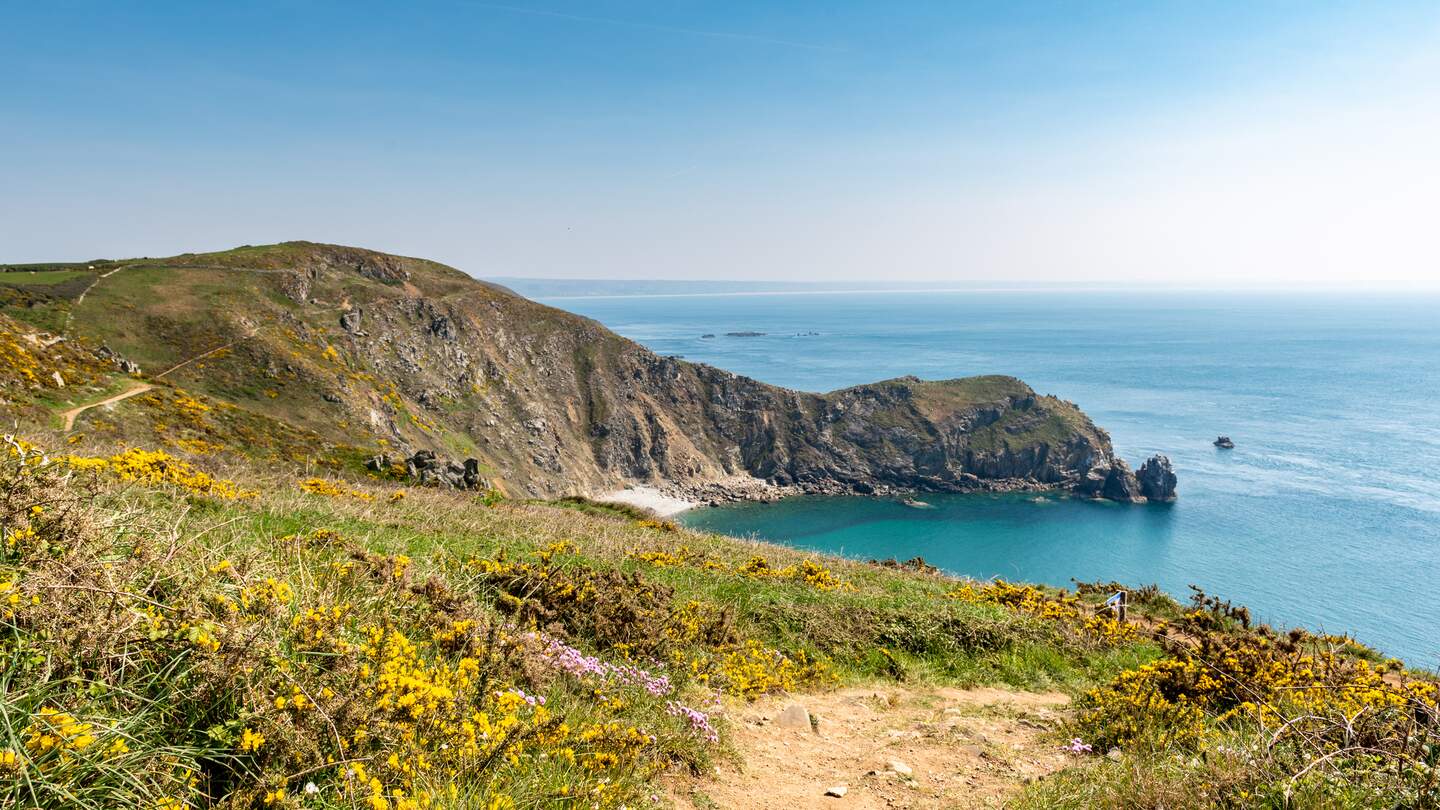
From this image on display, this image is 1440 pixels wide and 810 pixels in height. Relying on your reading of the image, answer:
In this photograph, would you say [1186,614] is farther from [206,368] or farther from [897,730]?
[206,368]

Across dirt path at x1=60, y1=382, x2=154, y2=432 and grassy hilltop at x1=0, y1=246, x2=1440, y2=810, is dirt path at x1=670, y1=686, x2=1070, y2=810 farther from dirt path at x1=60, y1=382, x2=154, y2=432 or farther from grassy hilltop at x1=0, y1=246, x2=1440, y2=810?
dirt path at x1=60, y1=382, x2=154, y2=432

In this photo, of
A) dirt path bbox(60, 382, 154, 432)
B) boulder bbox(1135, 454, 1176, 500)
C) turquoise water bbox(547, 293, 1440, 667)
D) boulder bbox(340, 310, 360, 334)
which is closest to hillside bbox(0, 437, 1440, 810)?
dirt path bbox(60, 382, 154, 432)

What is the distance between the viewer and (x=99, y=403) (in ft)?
103

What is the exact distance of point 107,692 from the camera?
3.36 m

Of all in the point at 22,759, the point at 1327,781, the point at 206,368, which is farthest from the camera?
the point at 206,368

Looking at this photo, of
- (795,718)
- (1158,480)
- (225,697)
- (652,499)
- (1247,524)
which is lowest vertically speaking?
(652,499)

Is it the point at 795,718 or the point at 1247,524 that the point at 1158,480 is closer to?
the point at 1247,524

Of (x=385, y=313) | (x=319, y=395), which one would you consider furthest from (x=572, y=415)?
(x=319, y=395)

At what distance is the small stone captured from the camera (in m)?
7.67

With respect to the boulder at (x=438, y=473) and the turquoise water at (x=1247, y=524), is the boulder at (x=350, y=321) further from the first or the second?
the boulder at (x=438, y=473)

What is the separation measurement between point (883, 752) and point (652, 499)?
10185 cm

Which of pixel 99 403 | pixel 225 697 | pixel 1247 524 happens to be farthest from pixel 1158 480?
pixel 225 697

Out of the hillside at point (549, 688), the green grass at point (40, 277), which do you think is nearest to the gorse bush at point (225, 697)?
the hillside at point (549, 688)

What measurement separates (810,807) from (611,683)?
226 cm
